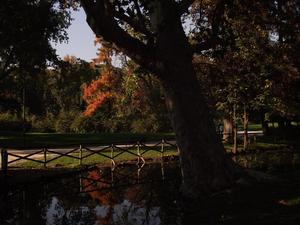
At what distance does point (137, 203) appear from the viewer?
50.8ft

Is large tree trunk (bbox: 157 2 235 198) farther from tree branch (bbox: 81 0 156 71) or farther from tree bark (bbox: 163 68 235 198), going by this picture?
tree branch (bbox: 81 0 156 71)

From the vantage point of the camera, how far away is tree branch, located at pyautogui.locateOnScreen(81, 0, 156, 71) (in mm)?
13156

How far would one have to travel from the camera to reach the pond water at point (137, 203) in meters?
11.2

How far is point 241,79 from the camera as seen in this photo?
31000 millimetres

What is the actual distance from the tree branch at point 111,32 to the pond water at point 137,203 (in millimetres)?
4169

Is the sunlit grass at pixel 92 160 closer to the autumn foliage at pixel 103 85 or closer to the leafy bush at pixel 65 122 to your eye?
the autumn foliage at pixel 103 85

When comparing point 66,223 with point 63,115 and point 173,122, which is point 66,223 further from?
point 63,115

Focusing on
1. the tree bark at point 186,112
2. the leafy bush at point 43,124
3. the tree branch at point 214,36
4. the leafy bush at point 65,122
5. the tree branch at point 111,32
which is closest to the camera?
the tree branch at point 111,32

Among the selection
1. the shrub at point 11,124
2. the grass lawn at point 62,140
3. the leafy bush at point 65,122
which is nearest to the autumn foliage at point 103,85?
the leafy bush at point 65,122

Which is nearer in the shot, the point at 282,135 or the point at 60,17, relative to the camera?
the point at 60,17


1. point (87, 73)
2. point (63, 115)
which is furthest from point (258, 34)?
point (87, 73)

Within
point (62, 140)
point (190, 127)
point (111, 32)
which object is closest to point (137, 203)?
point (190, 127)

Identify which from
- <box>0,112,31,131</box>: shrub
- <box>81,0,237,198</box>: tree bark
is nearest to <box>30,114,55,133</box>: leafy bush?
<box>0,112,31,131</box>: shrub

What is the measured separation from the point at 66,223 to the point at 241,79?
20.3 metres
